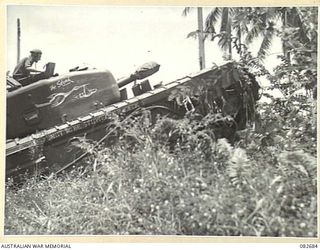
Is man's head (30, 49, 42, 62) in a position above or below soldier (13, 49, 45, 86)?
above

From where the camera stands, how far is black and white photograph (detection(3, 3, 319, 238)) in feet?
10.6

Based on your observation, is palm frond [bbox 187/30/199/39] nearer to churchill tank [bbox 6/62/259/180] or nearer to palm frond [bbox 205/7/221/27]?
palm frond [bbox 205/7/221/27]

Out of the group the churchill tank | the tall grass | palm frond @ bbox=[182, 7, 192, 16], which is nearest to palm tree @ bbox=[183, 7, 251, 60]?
palm frond @ bbox=[182, 7, 192, 16]

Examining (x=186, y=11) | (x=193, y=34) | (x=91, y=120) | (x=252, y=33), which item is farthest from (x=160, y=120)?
(x=252, y=33)

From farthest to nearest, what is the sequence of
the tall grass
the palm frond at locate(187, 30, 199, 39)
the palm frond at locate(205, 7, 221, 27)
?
the palm frond at locate(187, 30, 199, 39), the palm frond at locate(205, 7, 221, 27), the tall grass

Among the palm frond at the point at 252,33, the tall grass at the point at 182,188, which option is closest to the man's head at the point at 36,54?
the tall grass at the point at 182,188

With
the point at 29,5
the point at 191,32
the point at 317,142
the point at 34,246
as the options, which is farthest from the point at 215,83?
the point at 34,246

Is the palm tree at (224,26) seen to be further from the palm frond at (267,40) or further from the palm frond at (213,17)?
Answer: the palm frond at (267,40)

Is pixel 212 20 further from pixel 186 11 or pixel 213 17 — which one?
pixel 186 11

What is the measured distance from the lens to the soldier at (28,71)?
140 inches

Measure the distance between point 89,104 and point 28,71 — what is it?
44 centimetres

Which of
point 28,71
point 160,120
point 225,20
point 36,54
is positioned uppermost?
point 225,20

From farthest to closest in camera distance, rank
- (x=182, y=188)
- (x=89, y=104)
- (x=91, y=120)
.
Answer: (x=89, y=104) → (x=91, y=120) → (x=182, y=188)

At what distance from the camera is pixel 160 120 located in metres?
3.56
